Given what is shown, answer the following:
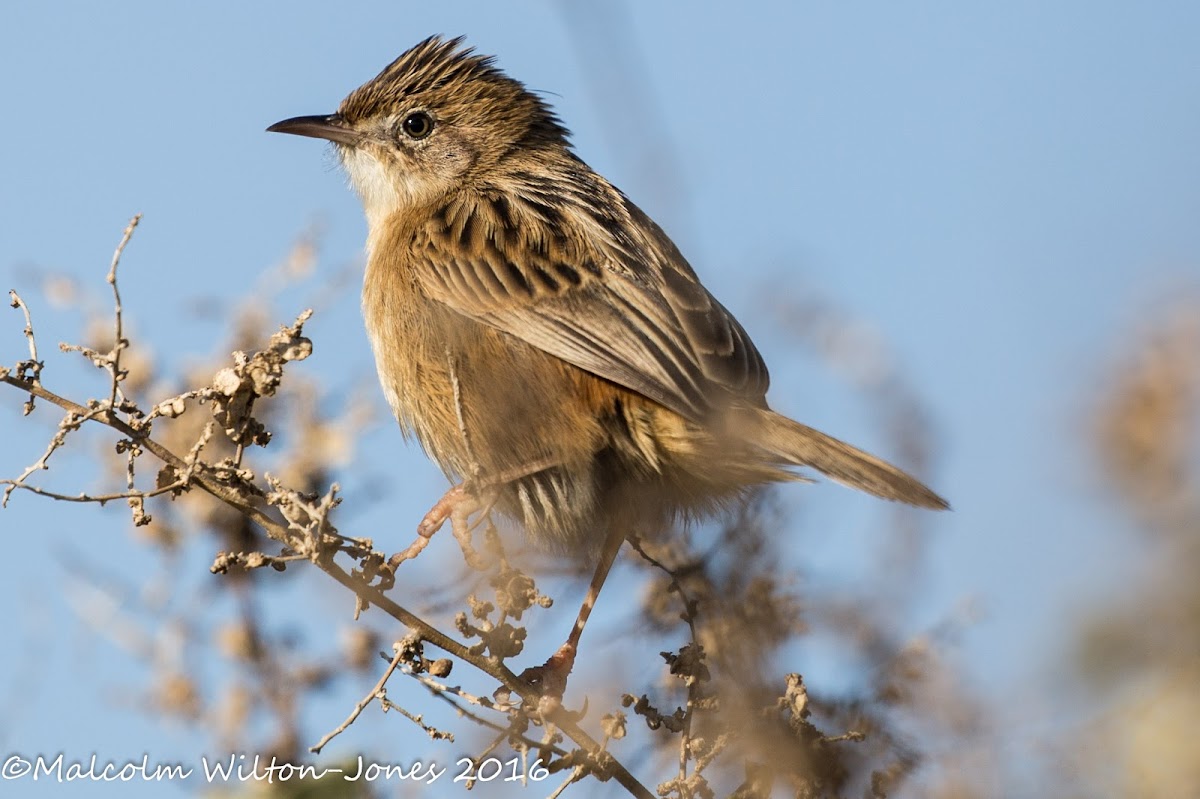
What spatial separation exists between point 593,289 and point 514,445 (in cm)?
72

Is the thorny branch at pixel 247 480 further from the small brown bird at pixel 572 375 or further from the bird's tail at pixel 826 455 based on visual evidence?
the bird's tail at pixel 826 455

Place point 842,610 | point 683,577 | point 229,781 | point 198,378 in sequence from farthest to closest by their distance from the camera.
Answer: point 198,378, point 683,577, point 229,781, point 842,610

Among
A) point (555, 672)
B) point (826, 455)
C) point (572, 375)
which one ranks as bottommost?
point (555, 672)

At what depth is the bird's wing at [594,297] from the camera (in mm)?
4770

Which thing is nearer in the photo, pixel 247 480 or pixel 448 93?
pixel 247 480

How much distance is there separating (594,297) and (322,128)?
7.09 ft

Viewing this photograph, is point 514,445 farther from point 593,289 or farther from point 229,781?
point 229,781

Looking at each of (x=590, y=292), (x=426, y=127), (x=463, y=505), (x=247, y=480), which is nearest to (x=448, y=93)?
(x=426, y=127)

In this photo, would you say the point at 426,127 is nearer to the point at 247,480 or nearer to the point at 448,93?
the point at 448,93

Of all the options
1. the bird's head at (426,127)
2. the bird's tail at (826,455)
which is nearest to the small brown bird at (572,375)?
the bird's tail at (826,455)

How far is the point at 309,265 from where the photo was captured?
4.71m

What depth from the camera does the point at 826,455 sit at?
4.47 metres

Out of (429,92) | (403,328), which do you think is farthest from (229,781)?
(429,92)

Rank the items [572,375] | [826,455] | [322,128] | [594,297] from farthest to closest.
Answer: [322,128] < [594,297] < [572,375] < [826,455]
